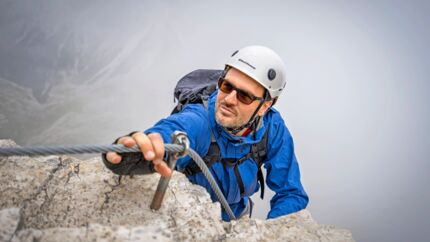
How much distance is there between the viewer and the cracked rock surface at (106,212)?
1041 millimetres

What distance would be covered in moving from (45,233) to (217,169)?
1.21 meters

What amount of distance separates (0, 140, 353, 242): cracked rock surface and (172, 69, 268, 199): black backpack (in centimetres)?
59

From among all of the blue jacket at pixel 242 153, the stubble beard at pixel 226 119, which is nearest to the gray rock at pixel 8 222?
the blue jacket at pixel 242 153

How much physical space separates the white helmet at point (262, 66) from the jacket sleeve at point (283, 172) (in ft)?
1.14

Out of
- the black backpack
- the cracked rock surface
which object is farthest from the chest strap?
the cracked rock surface

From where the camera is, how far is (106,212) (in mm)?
1145

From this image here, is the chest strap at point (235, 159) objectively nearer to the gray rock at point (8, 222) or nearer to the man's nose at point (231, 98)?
the man's nose at point (231, 98)

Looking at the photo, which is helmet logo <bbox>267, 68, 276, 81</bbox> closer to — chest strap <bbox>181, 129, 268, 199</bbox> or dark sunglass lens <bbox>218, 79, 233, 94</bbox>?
dark sunglass lens <bbox>218, 79, 233, 94</bbox>

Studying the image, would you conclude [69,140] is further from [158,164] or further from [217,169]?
[158,164]

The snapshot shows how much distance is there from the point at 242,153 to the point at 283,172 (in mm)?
525

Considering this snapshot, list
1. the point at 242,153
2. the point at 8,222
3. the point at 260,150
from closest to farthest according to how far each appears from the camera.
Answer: the point at 8,222
the point at 242,153
the point at 260,150

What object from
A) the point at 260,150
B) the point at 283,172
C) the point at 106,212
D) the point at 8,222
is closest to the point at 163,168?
the point at 106,212

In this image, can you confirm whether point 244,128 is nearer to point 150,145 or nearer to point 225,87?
point 225,87

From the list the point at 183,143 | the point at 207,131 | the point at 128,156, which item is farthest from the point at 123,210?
the point at 207,131
